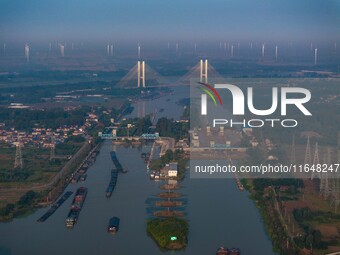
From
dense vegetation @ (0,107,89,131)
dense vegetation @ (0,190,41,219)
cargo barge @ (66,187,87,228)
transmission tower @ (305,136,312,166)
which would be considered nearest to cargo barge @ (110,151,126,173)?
cargo barge @ (66,187,87,228)

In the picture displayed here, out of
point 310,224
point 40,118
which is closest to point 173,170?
point 310,224

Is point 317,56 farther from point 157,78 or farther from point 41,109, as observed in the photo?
point 41,109

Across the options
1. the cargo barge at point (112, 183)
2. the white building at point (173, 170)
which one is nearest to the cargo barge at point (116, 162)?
the cargo barge at point (112, 183)

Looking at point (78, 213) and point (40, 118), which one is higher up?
point (40, 118)

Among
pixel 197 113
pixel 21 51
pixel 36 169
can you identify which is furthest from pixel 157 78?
pixel 36 169

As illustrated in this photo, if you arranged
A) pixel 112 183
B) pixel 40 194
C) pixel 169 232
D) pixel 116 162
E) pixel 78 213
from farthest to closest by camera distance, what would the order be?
pixel 116 162, pixel 112 183, pixel 40 194, pixel 78 213, pixel 169 232

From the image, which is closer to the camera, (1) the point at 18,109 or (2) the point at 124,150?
(2) the point at 124,150

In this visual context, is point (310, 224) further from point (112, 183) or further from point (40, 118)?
point (40, 118)

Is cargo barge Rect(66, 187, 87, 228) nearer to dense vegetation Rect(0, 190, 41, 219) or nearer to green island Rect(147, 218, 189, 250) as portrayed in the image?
dense vegetation Rect(0, 190, 41, 219)

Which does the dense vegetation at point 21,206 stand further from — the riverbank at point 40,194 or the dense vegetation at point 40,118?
the dense vegetation at point 40,118
